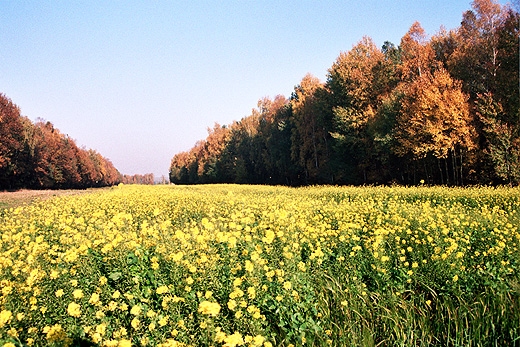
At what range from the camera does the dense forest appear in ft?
63.2

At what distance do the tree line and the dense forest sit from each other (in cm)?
3173

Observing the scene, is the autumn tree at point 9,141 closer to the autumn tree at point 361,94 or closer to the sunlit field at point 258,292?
the autumn tree at point 361,94

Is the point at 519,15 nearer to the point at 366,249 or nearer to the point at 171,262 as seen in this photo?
the point at 366,249

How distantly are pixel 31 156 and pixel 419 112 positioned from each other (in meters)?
49.6

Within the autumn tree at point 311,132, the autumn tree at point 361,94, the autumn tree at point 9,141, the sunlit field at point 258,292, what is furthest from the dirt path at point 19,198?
the autumn tree at point 311,132

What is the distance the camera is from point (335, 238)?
18.8 ft

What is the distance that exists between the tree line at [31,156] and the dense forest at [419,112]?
104 feet

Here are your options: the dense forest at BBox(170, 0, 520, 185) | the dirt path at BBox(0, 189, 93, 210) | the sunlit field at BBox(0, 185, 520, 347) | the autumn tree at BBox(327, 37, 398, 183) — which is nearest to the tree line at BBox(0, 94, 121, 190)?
the dirt path at BBox(0, 189, 93, 210)

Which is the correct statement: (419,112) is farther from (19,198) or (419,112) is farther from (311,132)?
(19,198)

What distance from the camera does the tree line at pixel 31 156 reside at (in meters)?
39.8

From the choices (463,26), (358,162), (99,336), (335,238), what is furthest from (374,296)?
(358,162)

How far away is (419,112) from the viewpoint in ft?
65.4

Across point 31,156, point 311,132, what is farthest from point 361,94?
point 31,156

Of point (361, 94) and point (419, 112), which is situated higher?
point (361, 94)
